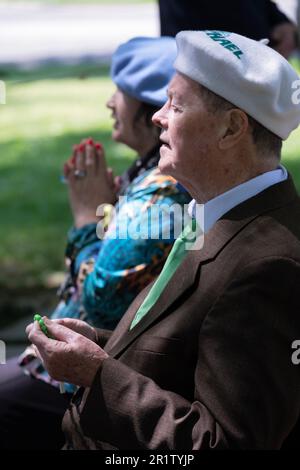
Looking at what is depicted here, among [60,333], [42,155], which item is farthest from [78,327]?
[42,155]

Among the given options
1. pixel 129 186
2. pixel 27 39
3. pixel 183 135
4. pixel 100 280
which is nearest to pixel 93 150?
pixel 129 186

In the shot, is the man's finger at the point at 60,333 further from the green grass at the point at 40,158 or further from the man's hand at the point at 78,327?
the green grass at the point at 40,158

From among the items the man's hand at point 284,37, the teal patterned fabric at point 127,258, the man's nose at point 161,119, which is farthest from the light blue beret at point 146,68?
the man's hand at point 284,37

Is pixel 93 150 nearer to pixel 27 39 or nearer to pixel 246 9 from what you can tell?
pixel 246 9

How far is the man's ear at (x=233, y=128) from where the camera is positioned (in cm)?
231

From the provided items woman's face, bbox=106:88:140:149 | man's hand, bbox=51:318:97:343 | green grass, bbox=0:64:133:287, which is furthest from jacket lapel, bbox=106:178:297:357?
green grass, bbox=0:64:133:287

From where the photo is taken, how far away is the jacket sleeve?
7.00ft

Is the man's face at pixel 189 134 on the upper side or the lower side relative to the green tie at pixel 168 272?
upper

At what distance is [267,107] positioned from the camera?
231 cm

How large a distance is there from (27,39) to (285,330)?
16946mm

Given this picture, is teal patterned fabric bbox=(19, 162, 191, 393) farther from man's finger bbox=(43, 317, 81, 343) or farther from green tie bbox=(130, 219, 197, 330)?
man's finger bbox=(43, 317, 81, 343)

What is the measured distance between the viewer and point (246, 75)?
2320mm

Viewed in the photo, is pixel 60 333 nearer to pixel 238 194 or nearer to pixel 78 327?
pixel 78 327

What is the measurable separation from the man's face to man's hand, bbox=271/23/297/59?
2.39 m
